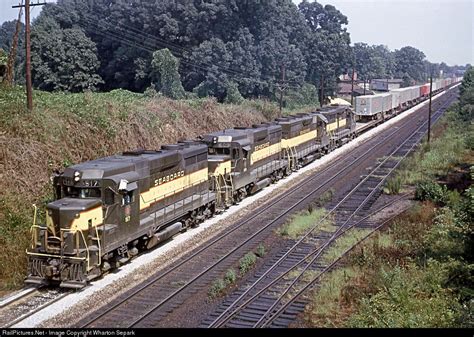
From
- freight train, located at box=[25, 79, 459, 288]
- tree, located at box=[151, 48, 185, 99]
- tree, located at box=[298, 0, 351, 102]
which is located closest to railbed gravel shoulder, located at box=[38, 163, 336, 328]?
freight train, located at box=[25, 79, 459, 288]

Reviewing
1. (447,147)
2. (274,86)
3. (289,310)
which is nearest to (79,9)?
(274,86)

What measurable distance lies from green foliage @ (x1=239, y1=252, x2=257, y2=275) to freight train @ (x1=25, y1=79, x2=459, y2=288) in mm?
3192

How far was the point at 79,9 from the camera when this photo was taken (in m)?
64.0

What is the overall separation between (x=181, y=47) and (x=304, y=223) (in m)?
39.9

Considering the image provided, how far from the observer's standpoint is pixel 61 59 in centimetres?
5175

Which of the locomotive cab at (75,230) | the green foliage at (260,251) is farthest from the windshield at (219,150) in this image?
the locomotive cab at (75,230)

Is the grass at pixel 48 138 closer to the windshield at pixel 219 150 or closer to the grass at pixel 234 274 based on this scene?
the windshield at pixel 219 150

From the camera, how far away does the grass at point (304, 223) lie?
1981 centimetres

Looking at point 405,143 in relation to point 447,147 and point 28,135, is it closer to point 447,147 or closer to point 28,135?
point 447,147

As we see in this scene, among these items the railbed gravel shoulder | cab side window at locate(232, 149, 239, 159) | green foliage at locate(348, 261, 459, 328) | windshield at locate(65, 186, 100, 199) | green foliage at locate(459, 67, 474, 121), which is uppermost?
green foliage at locate(459, 67, 474, 121)

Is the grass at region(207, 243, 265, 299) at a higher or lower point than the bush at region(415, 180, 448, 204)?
lower

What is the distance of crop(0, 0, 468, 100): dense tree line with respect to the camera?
169 ft

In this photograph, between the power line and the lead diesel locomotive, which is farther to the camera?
the power line

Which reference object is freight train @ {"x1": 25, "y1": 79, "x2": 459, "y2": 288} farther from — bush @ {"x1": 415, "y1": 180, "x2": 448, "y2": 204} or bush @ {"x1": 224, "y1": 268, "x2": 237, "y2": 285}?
bush @ {"x1": 415, "y1": 180, "x2": 448, "y2": 204}
